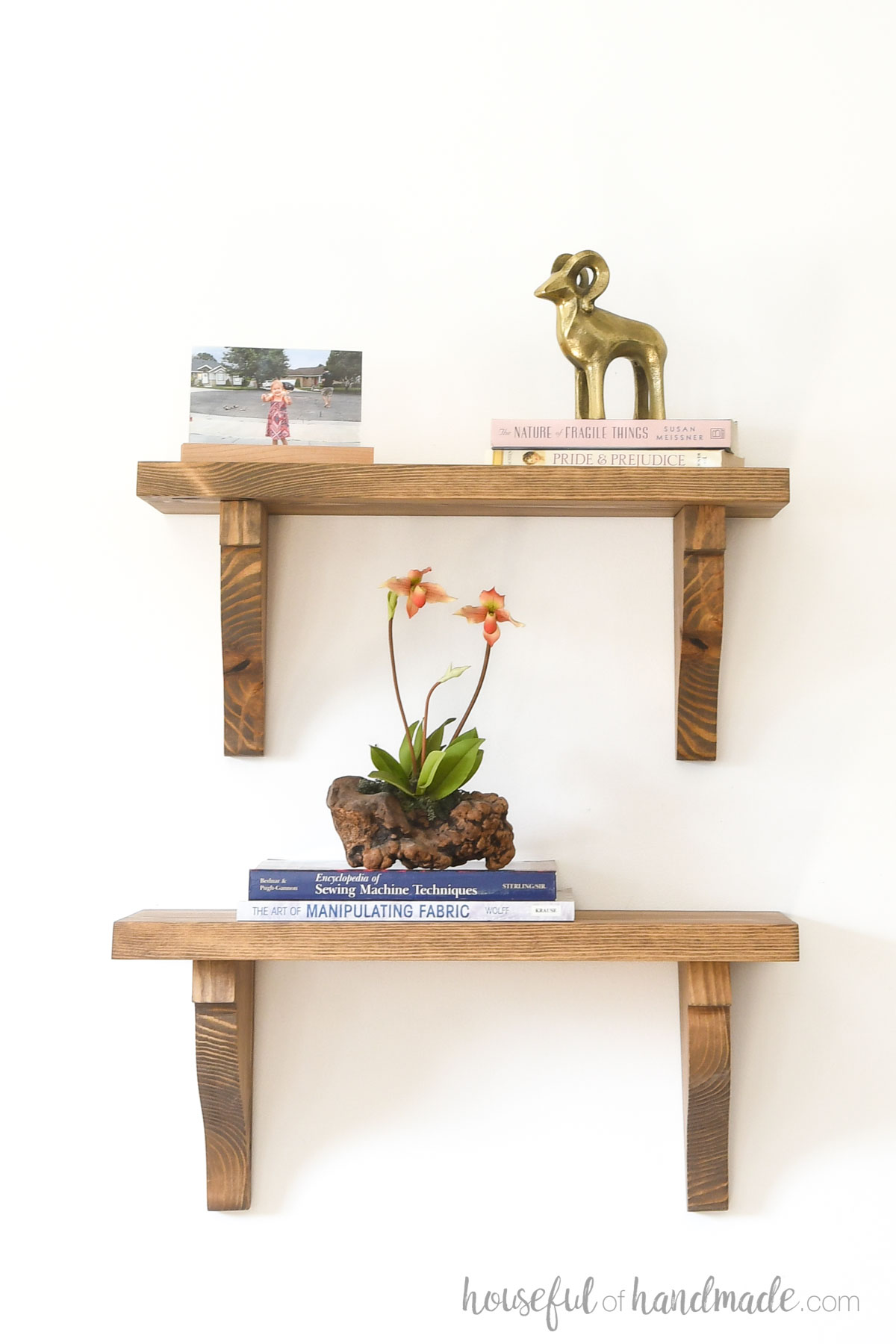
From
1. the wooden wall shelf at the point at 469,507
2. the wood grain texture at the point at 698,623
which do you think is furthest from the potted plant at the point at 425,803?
the wood grain texture at the point at 698,623

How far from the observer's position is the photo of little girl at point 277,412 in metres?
1.20

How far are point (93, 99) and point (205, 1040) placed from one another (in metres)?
1.07

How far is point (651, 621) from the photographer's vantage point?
1303mm

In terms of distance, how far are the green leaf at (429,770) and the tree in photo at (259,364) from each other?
1.39 ft

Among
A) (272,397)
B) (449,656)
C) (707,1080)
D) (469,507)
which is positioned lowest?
(707,1080)

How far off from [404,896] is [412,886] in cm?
1

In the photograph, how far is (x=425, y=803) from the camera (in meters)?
1.16

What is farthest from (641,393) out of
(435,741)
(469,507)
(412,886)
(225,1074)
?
(225,1074)

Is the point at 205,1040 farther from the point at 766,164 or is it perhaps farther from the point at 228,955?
the point at 766,164

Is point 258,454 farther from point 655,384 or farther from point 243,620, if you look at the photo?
point 655,384

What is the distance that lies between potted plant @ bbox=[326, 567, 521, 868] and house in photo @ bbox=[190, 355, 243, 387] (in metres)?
0.28

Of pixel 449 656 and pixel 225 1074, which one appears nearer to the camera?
pixel 225 1074

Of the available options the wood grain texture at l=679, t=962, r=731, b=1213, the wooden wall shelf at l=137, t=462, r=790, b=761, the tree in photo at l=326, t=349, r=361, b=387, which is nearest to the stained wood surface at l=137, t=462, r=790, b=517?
the wooden wall shelf at l=137, t=462, r=790, b=761

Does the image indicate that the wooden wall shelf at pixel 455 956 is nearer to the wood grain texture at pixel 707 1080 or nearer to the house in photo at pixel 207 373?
the wood grain texture at pixel 707 1080
